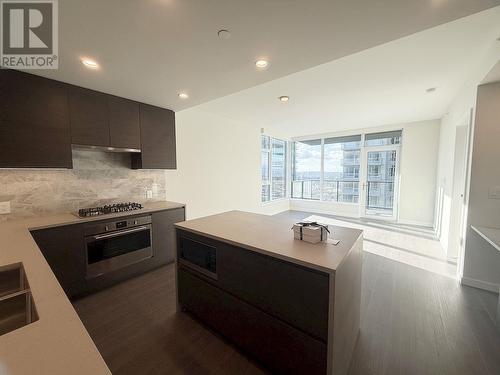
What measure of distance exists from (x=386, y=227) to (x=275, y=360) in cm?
494

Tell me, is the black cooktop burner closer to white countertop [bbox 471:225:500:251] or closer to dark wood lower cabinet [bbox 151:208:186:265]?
dark wood lower cabinet [bbox 151:208:186:265]

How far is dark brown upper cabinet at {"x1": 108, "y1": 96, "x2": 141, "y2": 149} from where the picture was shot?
264cm

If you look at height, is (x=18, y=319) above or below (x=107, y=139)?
below

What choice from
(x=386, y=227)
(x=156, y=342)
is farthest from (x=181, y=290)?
(x=386, y=227)

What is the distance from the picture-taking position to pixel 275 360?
4.64ft

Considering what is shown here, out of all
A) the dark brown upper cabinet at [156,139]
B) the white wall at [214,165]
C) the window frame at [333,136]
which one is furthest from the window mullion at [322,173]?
the dark brown upper cabinet at [156,139]

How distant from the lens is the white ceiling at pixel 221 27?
1270mm

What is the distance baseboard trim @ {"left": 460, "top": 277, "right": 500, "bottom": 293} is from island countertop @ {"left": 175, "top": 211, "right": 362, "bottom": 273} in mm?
2156

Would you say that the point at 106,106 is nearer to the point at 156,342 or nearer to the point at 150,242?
the point at 150,242

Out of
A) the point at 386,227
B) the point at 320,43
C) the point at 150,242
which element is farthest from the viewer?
the point at 386,227

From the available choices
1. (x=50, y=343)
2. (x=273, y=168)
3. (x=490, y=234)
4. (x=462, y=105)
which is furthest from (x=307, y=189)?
(x=50, y=343)

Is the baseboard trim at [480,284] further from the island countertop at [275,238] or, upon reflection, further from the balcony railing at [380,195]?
the balcony railing at [380,195]

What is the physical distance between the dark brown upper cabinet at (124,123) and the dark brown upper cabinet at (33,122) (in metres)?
0.45

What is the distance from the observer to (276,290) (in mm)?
1372
